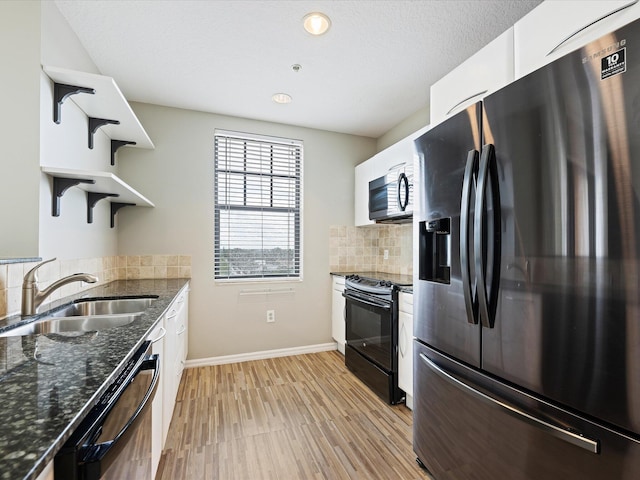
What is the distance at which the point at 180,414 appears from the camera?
84.7 inches

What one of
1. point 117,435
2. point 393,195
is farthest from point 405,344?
point 117,435

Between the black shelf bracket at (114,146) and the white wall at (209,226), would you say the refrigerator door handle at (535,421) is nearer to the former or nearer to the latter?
the white wall at (209,226)

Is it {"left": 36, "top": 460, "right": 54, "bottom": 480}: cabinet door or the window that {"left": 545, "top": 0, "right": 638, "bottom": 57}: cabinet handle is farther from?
the window

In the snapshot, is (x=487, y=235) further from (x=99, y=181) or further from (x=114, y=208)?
(x=114, y=208)

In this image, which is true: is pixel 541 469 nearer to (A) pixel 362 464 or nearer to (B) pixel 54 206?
(A) pixel 362 464

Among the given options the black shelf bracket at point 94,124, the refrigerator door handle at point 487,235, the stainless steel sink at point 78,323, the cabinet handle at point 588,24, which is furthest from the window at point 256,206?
the cabinet handle at point 588,24

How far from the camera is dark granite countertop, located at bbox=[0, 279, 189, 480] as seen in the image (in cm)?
46

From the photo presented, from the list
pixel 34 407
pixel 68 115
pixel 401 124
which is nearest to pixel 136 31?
pixel 68 115

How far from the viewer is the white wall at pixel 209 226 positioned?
2900mm

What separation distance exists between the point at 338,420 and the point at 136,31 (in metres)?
2.88

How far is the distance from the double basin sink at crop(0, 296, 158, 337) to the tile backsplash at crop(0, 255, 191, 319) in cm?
14

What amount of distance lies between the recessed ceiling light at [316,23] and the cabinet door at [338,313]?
7.20ft

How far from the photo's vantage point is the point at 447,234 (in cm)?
154

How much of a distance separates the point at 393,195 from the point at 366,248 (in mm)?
1069
